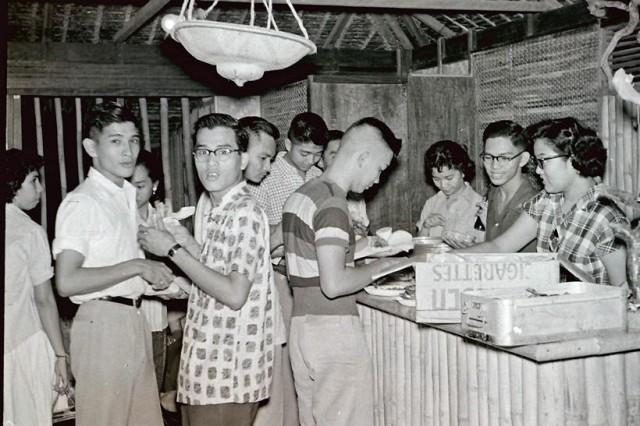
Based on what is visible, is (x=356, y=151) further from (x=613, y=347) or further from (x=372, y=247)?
(x=613, y=347)

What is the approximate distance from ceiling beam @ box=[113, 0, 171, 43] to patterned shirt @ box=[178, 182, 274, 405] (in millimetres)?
2650

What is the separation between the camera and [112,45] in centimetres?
621

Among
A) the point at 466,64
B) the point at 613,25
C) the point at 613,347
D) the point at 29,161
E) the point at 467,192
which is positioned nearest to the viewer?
the point at 613,347

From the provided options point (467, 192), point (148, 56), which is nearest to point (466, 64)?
point (467, 192)

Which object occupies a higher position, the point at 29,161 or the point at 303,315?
the point at 29,161

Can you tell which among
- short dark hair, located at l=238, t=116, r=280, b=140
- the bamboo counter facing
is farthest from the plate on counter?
short dark hair, located at l=238, t=116, r=280, b=140

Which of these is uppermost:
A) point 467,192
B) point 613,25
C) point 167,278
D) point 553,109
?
point 613,25

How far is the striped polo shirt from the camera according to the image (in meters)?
3.08

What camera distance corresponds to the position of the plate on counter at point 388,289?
374 cm

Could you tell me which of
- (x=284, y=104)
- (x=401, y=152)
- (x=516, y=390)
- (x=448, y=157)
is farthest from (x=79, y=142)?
(x=516, y=390)

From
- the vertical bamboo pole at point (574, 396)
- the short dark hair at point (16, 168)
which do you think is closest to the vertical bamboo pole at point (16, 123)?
the short dark hair at point (16, 168)

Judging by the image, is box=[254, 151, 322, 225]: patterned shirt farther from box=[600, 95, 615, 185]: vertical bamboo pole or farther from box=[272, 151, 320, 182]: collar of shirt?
box=[600, 95, 615, 185]: vertical bamboo pole

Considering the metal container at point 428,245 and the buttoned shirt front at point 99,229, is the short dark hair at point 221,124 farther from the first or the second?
the metal container at point 428,245

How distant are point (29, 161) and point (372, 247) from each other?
1.92 metres
